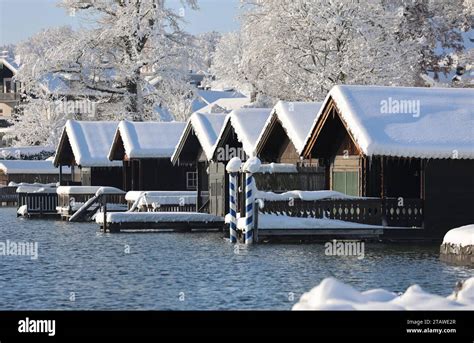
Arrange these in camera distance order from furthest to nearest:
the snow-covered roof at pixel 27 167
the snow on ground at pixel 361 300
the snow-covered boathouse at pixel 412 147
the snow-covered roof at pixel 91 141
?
the snow-covered roof at pixel 27 167
the snow-covered roof at pixel 91 141
the snow-covered boathouse at pixel 412 147
the snow on ground at pixel 361 300

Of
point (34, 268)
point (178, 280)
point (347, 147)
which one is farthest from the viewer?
point (347, 147)

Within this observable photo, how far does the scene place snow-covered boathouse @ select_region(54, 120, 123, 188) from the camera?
5938 centimetres

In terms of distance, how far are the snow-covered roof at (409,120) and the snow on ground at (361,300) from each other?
1758cm

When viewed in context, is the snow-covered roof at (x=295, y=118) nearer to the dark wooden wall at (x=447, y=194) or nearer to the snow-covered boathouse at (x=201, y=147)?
the dark wooden wall at (x=447, y=194)

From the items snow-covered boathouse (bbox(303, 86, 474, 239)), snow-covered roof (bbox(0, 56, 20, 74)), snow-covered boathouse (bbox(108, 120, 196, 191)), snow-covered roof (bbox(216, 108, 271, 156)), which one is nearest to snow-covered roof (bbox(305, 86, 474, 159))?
snow-covered boathouse (bbox(303, 86, 474, 239))

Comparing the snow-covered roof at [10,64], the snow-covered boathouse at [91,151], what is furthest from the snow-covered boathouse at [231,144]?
the snow-covered roof at [10,64]

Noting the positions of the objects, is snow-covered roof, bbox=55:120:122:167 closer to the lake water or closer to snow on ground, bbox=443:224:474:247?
the lake water

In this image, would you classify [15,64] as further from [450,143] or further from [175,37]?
[450,143]

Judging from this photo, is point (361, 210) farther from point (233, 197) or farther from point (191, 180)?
point (191, 180)

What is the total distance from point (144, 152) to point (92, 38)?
16571 mm

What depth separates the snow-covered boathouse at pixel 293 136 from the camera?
132ft

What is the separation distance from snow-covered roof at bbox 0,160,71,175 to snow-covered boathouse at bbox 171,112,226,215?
3550 centimetres
